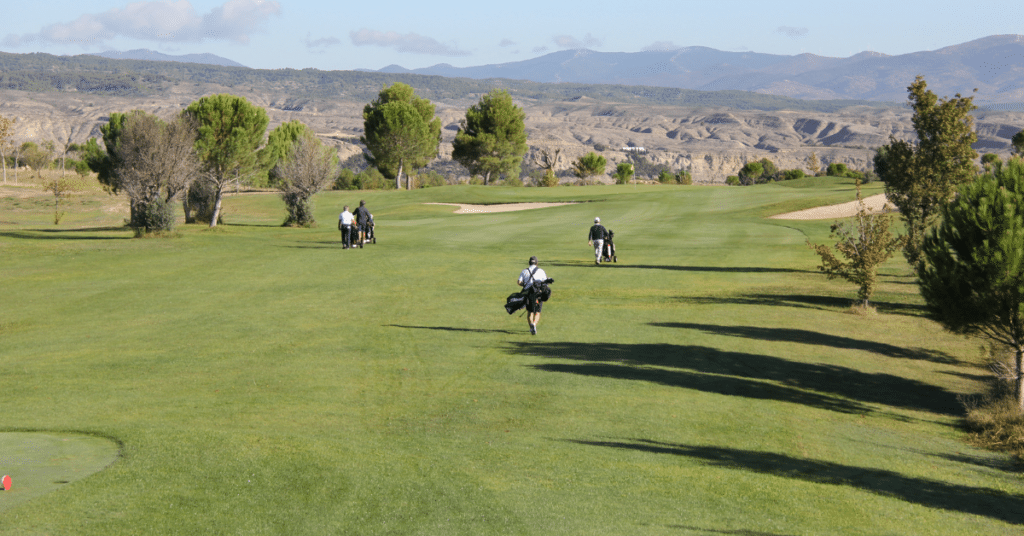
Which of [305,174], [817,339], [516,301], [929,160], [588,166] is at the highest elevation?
[929,160]

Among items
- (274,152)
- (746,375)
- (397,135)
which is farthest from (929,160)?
(397,135)

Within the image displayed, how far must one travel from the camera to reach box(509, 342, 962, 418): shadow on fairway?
1608cm

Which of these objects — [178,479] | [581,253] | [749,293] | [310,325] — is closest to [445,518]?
[178,479]

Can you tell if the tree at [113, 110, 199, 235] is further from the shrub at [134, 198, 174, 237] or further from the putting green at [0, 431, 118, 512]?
the putting green at [0, 431, 118, 512]

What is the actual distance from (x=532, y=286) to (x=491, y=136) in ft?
293

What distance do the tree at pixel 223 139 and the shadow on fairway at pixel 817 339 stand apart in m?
35.0

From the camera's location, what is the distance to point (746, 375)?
1723 centimetres

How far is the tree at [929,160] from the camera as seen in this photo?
26.9 meters

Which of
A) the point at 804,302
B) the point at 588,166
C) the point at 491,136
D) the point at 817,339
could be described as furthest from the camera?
the point at 588,166

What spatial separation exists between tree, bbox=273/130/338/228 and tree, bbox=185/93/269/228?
2.45m

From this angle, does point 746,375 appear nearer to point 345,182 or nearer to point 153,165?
point 153,165

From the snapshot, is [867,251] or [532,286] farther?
[867,251]

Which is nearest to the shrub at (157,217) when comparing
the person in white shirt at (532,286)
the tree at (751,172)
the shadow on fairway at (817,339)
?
the person in white shirt at (532,286)

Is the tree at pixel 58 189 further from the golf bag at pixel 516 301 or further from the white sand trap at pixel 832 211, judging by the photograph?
the white sand trap at pixel 832 211
